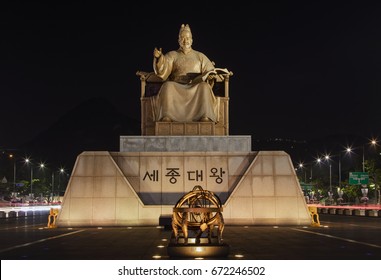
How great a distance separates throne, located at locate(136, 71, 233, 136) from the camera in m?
22.2

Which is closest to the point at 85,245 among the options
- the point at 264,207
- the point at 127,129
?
the point at 264,207

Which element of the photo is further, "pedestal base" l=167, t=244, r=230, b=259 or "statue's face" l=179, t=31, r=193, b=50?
"statue's face" l=179, t=31, r=193, b=50

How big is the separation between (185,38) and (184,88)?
2.82m

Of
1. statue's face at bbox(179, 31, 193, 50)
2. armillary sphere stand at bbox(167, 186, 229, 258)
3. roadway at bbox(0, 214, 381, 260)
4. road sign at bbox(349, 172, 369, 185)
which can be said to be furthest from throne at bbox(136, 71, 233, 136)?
road sign at bbox(349, 172, 369, 185)

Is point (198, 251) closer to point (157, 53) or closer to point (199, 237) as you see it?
point (199, 237)

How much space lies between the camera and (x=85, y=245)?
13.5 metres

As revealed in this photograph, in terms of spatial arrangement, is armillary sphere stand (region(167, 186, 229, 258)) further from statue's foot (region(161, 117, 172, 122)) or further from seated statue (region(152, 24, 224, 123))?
seated statue (region(152, 24, 224, 123))

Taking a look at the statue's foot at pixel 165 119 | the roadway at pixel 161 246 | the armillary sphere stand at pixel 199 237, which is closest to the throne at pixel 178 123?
the statue's foot at pixel 165 119

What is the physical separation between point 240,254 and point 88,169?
421 inches

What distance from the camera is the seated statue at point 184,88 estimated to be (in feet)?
73.5

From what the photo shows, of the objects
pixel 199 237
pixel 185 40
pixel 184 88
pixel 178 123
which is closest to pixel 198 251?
pixel 199 237

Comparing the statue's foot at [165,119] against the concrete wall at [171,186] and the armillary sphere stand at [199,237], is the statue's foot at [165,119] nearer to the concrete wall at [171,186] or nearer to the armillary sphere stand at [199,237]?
the concrete wall at [171,186]

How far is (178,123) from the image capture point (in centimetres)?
2223
